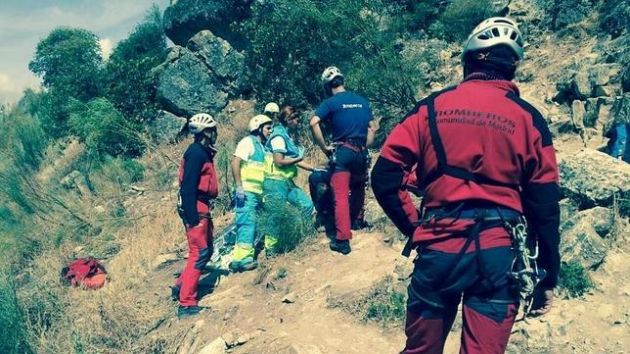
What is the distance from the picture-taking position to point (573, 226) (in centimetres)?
486

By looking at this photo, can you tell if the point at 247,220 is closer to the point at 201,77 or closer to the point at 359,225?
the point at 359,225

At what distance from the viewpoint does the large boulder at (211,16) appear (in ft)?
51.8

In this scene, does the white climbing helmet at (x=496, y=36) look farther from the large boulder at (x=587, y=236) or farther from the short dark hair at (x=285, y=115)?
the short dark hair at (x=285, y=115)

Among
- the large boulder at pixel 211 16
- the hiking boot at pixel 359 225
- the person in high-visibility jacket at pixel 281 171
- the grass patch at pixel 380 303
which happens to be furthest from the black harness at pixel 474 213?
the large boulder at pixel 211 16

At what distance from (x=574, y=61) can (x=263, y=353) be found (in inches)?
270

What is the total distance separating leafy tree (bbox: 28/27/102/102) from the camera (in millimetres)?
16188

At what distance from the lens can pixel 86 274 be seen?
714 centimetres

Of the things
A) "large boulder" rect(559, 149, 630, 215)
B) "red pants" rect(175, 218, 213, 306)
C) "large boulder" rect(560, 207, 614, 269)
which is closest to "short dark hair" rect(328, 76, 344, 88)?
"red pants" rect(175, 218, 213, 306)

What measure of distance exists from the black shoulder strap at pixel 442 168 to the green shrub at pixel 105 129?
10587 mm

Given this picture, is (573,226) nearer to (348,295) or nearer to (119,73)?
(348,295)

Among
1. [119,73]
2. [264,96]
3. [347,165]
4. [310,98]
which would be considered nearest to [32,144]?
[119,73]

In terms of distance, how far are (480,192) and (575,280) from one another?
2480 mm

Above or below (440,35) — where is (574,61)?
below

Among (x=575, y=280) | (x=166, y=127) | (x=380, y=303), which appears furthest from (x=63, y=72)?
(x=575, y=280)
